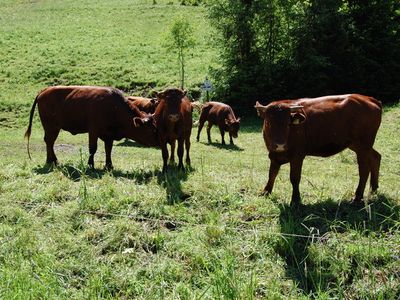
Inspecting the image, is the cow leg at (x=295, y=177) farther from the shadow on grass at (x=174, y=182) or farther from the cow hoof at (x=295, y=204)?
the shadow on grass at (x=174, y=182)

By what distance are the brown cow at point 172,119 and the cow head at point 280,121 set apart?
2.87 meters

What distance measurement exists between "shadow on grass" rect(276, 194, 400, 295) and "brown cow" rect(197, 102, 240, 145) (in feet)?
38.6

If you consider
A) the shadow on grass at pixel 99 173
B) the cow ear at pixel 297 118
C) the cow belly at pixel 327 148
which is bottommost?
the shadow on grass at pixel 99 173

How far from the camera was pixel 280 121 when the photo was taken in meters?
7.78

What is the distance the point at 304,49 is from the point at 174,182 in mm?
22261

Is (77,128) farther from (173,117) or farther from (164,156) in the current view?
(173,117)

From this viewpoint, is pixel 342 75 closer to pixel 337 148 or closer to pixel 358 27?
pixel 358 27

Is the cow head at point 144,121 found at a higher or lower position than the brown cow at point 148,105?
higher

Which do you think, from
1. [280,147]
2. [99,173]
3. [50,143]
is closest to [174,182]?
[99,173]

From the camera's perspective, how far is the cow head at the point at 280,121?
7.73 m

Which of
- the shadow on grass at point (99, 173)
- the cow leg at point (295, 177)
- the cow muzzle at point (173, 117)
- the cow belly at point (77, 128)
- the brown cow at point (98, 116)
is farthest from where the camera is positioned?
the cow belly at point (77, 128)

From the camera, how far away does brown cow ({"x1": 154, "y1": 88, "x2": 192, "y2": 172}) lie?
1041 centimetres

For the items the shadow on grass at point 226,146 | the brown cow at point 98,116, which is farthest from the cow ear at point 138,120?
the shadow on grass at point 226,146

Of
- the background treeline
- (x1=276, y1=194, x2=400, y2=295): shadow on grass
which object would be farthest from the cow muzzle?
the background treeline
